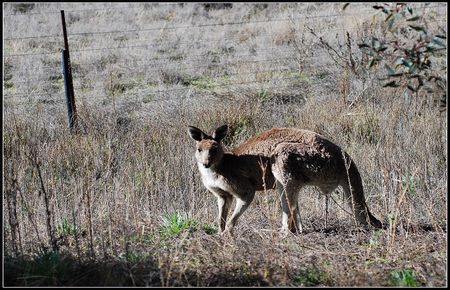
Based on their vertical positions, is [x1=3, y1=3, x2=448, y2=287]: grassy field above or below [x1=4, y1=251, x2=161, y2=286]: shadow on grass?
below

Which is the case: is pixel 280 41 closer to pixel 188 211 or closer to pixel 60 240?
pixel 188 211

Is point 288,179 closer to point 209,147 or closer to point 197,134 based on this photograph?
point 209,147

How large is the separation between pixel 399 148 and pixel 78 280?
4.56 metres

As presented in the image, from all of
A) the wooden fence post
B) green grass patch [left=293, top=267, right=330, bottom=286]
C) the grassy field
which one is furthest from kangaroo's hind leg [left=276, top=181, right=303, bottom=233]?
the wooden fence post

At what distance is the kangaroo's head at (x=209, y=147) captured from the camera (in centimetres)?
660

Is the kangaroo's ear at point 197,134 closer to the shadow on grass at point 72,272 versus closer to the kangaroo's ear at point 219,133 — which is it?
the kangaroo's ear at point 219,133

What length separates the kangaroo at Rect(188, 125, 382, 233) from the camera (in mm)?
6391

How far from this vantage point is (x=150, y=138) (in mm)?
9359

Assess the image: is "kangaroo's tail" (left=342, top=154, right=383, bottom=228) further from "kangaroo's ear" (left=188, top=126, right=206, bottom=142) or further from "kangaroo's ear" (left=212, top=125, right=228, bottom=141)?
"kangaroo's ear" (left=188, top=126, right=206, bottom=142)

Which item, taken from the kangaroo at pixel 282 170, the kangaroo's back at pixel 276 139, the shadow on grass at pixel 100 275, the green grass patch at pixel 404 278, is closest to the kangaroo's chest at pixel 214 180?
the kangaroo at pixel 282 170

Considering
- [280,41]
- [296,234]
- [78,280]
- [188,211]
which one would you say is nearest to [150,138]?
[188,211]

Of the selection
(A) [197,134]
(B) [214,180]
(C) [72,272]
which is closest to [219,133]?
(A) [197,134]

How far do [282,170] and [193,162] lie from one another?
76.3 inches

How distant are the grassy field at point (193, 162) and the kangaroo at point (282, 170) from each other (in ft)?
0.65
